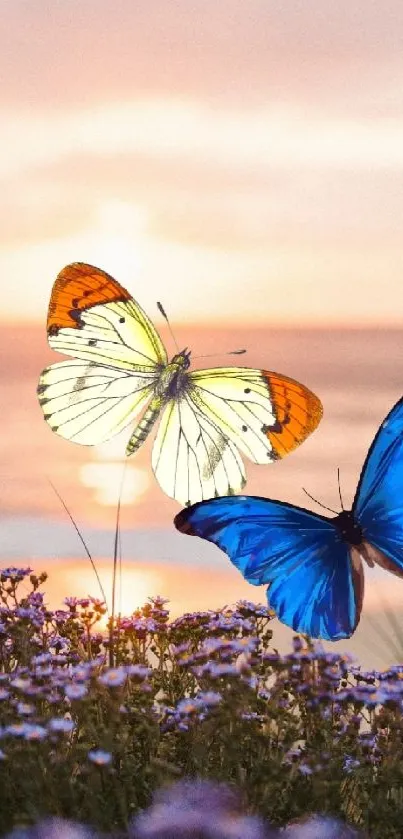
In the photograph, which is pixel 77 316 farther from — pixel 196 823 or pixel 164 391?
pixel 196 823

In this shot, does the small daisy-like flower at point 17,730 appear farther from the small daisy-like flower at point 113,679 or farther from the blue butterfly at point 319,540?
the blue butterfly at point 319,540

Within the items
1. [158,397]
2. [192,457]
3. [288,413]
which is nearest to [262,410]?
[288,413]

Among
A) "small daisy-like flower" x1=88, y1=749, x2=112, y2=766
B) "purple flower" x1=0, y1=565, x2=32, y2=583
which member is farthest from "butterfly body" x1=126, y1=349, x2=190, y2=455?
"small daisy-like flower" x1=88, y1=749, x2=112, y2=766

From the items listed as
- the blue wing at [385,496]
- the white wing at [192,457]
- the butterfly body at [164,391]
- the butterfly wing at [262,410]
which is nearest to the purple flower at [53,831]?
the blue wing at [385,496]

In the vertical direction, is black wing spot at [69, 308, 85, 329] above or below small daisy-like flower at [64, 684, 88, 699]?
above

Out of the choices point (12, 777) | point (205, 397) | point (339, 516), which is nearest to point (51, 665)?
point (12, 777)

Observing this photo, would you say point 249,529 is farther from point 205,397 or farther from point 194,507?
point 205,397

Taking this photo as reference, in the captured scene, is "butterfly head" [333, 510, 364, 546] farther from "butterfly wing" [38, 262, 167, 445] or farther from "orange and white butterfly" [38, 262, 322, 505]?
"butterfly wing" [38, 262, 167, 445]
